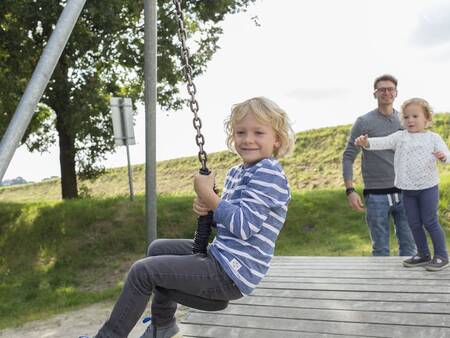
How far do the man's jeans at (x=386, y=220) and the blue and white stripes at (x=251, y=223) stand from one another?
3.03 m

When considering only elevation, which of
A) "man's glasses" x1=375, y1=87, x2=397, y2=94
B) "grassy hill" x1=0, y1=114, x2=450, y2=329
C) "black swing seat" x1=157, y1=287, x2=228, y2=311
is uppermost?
"man's glasses" x1=375, y1=87, x2=397, y2=94

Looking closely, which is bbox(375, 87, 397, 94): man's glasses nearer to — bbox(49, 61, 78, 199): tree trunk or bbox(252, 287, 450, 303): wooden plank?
bbox(252, 287, 450, 303): wooden plank

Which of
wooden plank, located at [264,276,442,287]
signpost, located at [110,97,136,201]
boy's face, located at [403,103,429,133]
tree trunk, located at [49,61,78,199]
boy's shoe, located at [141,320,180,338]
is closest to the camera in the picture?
boy's shoe, located at [141,320,180,338]

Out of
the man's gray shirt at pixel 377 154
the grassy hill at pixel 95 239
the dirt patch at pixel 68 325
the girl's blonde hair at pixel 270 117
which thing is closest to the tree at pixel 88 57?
the grassy hill at pixel 95 239

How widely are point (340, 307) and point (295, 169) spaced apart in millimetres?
12758

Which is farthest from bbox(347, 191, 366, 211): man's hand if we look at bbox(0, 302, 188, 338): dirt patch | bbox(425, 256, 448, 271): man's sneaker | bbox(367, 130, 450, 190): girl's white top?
bbox(0, 302, 188, 338): dirt patch

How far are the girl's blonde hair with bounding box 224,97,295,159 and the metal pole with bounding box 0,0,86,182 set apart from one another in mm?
1532

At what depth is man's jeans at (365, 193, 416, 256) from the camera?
5551 millimetres

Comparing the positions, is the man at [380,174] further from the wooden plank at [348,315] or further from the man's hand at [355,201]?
the wooden plank at [348,315]

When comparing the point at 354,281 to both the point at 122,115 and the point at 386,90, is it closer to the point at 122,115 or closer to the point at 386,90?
the point at 386,90

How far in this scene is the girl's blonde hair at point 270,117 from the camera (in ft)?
9.18

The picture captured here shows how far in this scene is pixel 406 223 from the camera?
569cm

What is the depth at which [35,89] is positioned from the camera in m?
3.73

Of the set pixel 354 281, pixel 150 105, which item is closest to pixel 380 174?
pixel 354 281
